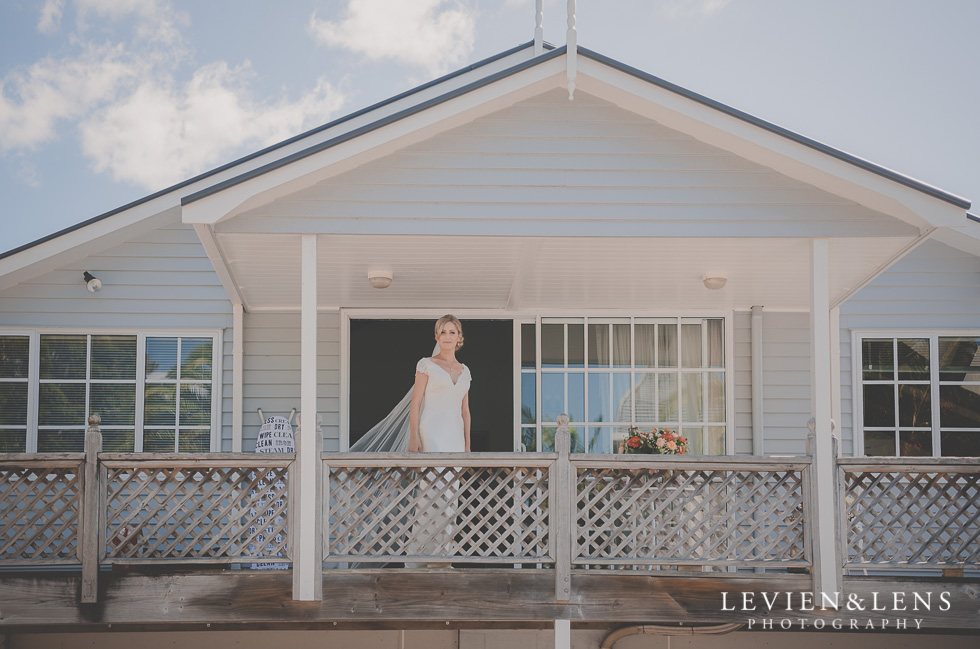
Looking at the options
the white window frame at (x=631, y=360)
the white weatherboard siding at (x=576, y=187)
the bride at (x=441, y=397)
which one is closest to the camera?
the white weatherboard siding at (x=576, y=187)

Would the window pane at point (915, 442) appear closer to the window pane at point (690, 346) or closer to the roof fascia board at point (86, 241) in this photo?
the window pane at point (690, 346)

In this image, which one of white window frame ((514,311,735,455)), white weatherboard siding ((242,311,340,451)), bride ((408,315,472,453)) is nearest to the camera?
bride ((408,315,472,453))

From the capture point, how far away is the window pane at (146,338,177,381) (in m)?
8.14

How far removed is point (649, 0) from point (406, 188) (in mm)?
16505

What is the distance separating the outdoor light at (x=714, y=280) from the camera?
7242mm

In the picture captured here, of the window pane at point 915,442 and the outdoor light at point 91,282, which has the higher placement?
the outdoor light at point 91,282

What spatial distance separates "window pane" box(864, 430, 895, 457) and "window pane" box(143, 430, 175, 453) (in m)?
6.86

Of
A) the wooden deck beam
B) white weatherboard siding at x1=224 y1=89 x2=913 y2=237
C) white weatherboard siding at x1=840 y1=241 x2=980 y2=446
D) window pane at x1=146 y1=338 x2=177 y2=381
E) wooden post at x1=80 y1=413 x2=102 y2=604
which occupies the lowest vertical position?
the wooden deck beam

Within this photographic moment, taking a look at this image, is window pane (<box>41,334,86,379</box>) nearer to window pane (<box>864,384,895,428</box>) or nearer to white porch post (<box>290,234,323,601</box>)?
white porch post (<box>290,234,323,601</box>)

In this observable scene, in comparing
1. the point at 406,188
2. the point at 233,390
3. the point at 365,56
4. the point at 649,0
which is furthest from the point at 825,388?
the point at 365,56

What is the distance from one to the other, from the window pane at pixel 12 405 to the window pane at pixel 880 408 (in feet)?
27.0

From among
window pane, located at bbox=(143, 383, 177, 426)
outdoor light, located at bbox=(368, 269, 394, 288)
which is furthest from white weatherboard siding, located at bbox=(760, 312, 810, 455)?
window pane, located at bbox=(143, 383, 177, 426)

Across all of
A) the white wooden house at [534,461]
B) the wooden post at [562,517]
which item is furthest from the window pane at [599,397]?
the wooden post at [562,517]

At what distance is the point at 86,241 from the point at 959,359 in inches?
334
